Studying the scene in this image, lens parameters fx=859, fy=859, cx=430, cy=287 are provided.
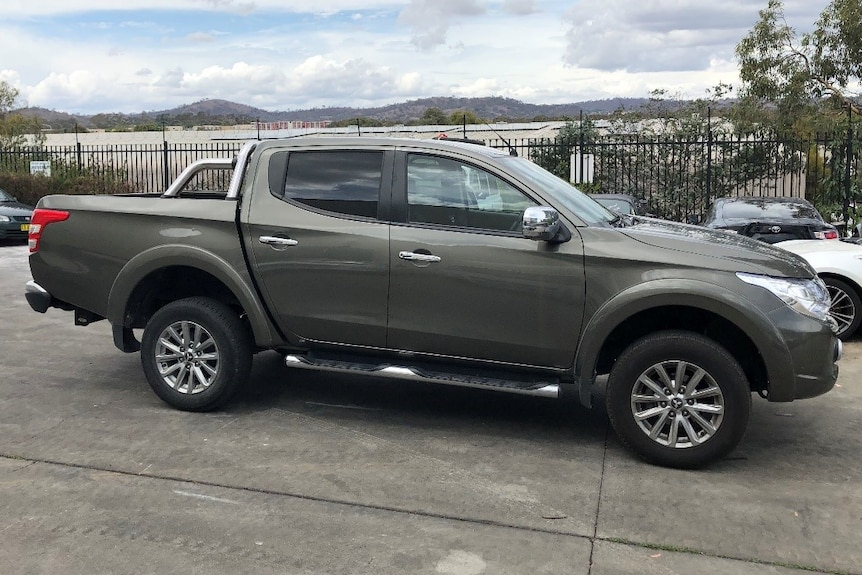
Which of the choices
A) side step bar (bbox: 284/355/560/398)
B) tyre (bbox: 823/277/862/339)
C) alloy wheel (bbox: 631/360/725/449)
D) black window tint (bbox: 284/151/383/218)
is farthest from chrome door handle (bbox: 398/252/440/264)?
tyre (bbox: 823/277/862/339)

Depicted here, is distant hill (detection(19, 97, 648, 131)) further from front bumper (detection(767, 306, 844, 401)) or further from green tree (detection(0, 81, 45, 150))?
front bumper (detection(767, 306, 844, 401))

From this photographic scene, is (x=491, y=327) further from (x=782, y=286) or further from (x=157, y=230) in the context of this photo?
(x=157, y=230)

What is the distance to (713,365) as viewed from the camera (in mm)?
4926

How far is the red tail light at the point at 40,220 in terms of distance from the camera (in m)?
6.42

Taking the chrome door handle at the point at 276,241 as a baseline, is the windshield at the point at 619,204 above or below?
above

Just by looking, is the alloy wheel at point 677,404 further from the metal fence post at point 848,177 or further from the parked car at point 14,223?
the parked car at point 14,223

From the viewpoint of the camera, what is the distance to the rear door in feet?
18.5

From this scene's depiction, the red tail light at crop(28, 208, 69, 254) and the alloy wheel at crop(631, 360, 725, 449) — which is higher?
the red tail light at crop(28, 208, 69, 254)

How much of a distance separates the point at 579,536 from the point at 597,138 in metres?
18.8

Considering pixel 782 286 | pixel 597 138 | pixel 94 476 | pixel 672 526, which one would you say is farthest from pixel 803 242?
pixel 597 138

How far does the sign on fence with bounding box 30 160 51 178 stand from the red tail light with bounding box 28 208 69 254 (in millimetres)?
18986

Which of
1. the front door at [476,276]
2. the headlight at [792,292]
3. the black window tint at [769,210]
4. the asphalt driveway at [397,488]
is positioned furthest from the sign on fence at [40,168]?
the headlight at [792,292]

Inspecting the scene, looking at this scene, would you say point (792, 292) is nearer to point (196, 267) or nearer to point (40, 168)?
point (196, 267)

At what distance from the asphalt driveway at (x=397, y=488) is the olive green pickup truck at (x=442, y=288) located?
0.43m
